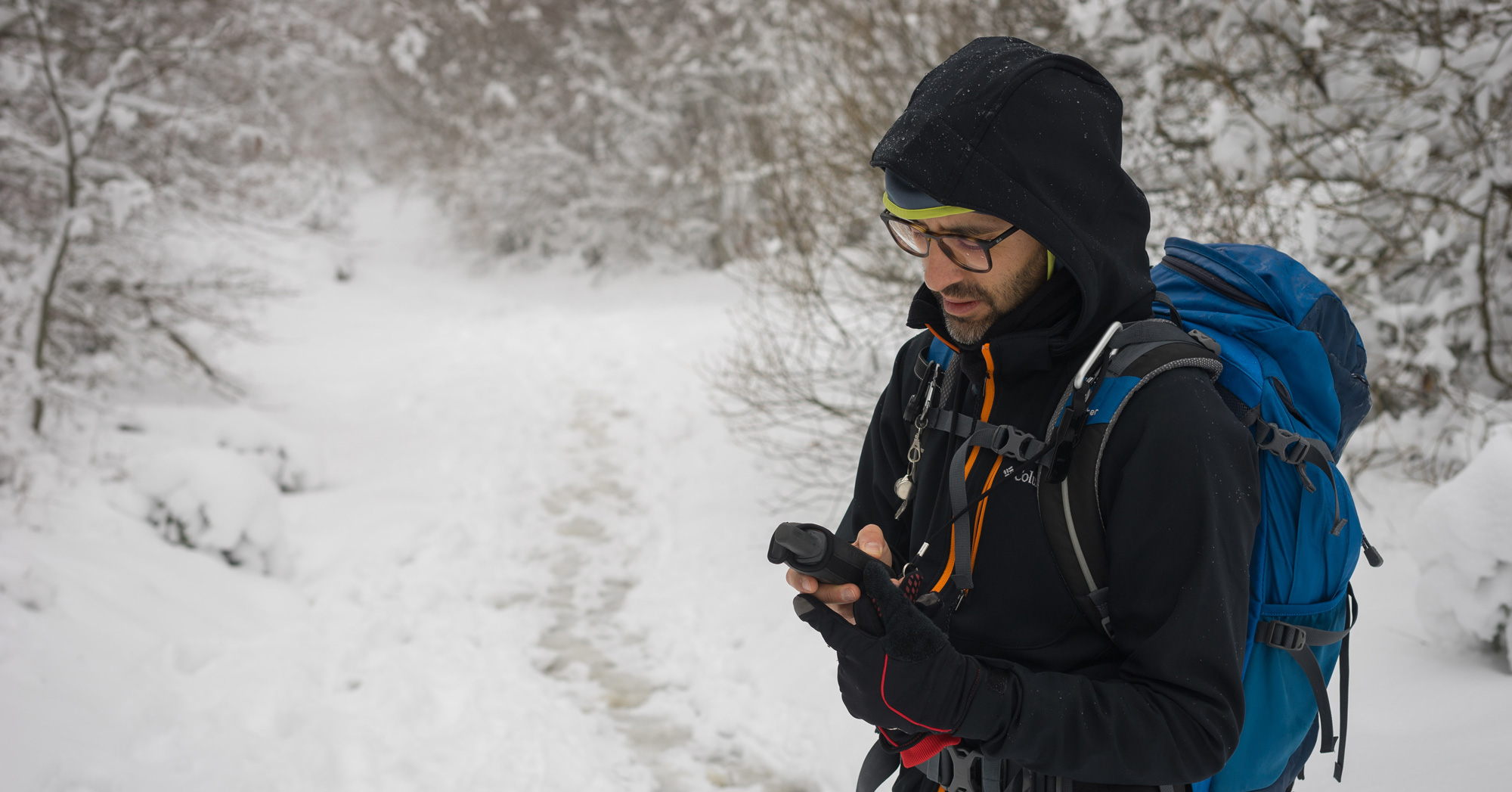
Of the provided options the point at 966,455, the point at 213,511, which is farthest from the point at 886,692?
the point at 213,511

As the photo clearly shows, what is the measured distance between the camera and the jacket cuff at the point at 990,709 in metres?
1.32

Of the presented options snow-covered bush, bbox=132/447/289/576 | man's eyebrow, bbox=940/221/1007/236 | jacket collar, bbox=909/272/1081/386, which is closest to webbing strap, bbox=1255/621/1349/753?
jacket collar, bbox=909/272/1081/386

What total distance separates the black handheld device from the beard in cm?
42

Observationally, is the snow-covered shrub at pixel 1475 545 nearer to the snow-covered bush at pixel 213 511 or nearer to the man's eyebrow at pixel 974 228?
the man's eyebrow at pixel 974 228

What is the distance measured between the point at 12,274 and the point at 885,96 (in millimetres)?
6609

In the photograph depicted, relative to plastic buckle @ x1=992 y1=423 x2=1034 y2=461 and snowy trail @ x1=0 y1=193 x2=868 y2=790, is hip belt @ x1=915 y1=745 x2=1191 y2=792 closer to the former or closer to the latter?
plastic buckle @ x1=992 y1=423 x2=1034 y2=461

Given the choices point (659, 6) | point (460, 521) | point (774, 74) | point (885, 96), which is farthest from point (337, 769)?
point (659, 6)

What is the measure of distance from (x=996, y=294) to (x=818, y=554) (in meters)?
0.52

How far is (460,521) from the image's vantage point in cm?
691

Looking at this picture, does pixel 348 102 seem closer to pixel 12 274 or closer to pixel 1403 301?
pixel 12 274

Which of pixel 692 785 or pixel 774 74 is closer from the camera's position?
pixel 692 785

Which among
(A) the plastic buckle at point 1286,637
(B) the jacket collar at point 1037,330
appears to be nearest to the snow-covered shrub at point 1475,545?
(A) the plastic buckle at point 1286,637

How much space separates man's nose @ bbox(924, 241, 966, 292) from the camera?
148 centimetres

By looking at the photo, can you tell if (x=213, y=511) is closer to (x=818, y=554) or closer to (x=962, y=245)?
(x=818, y=554)
